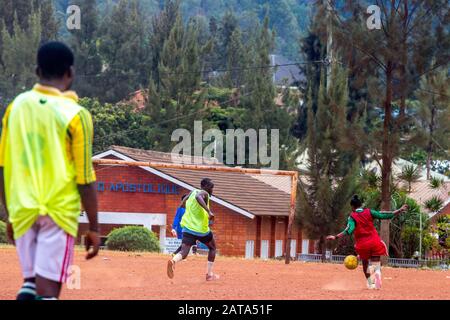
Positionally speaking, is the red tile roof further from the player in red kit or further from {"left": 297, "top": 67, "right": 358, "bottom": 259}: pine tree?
the player in red kit

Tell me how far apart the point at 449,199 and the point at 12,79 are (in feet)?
88.3

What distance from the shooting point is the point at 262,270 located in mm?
19109

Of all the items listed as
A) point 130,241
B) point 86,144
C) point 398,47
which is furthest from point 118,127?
point 86,144

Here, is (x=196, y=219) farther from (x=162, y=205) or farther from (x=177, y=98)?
(x=177, y=98)

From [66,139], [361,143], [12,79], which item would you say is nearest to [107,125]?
[12,79]

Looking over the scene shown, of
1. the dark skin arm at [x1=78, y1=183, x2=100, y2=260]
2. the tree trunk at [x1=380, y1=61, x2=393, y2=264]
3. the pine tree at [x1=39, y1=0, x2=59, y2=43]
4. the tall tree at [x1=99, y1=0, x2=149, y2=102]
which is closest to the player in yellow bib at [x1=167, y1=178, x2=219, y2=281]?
the dark skin arm at [x1=78, y1=183, x2=100, y2=260]

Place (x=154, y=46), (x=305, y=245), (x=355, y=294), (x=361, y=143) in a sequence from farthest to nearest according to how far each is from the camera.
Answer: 1. (x=154, y=46)
2. (x=305, y=245)
3. (x=361, y=143)
4. (x=355, y=294)

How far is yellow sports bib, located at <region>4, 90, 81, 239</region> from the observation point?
18.5ft

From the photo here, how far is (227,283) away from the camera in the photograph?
48.0ft

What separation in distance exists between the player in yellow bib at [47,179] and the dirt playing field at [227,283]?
17.3 feet

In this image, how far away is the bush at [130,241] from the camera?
2734 cm

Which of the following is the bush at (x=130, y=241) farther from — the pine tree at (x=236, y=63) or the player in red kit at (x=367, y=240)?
the pine tree at (x=236, y=63)

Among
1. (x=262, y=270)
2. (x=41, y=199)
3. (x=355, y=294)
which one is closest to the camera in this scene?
(x=41, y=199)

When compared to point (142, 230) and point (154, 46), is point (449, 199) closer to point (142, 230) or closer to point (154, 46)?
point (142, 230)
